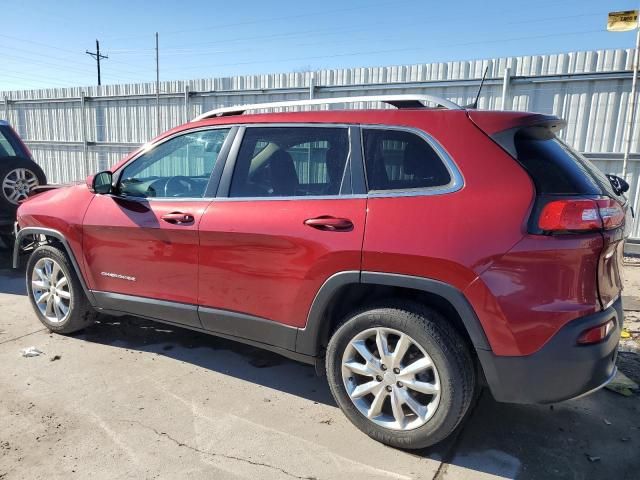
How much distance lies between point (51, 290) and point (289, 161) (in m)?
2.55

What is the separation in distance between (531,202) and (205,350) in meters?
2.79

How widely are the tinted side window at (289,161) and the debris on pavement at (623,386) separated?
8.12 ft

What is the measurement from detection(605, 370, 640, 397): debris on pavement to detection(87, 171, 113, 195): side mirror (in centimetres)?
387

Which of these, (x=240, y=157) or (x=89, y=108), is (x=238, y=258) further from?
(x=89, y=108)

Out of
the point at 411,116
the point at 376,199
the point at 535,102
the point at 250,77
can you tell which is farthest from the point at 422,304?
the point at 250,77

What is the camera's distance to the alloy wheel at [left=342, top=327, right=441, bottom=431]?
8.21ft

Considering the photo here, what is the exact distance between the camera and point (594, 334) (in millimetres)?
2238

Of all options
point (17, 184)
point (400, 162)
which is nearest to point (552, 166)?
point (400, 162)

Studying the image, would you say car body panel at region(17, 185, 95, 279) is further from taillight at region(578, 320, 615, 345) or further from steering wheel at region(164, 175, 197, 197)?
taillight at region(578, 320, 615, 345)

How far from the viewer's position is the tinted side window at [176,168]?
3.31 m

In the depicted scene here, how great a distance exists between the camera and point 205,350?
3934mm

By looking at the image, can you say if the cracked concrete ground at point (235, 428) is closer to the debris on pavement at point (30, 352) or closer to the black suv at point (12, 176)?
the debris on pavement at point (30, 352)

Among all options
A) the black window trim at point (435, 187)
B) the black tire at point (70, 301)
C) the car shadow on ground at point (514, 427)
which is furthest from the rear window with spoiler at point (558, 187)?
the black tire at point (70, 301)

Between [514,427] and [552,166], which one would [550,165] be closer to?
[552,166]
